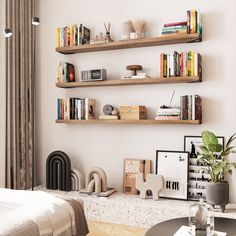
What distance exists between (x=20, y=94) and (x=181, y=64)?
74.4 inches

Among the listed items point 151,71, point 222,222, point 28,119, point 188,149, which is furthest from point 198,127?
point 28,119

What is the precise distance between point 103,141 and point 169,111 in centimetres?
89

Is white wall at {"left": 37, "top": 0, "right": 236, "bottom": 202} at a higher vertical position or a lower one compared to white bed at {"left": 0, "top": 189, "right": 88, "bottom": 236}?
higher

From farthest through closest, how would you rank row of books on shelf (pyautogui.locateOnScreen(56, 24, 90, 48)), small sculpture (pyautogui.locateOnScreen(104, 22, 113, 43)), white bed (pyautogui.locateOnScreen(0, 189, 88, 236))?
row of books on shelf (pyautogui.locateOnScreen(56, 24, 90, 48))
small sculpture (pyautogui.locateOnScreen(104, 22, 113, 43))
white bed (pyautogui.locateOnScreen(0, 189, 88, 236))

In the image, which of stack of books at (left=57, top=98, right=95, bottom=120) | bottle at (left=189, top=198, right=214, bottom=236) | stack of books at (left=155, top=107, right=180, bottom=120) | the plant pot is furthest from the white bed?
stack of books at (left=57, top=98, right=95, bottom=120)

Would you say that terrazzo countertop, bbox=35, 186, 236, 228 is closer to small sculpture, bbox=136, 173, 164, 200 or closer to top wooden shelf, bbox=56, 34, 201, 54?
small sculpture, bbox=136, 173, 164, 200

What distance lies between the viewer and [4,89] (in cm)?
368

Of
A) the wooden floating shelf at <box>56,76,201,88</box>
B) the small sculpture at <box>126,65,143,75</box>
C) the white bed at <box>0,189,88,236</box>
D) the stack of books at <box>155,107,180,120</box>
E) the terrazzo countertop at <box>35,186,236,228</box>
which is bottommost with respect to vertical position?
the terrazzo countertop at <box>35,186,236,228</box>

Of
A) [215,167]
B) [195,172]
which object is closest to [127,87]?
A: [195,172]

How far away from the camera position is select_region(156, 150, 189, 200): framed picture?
3348 millimetres

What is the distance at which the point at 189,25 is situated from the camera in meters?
3.27

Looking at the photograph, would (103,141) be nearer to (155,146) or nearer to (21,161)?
(155,146)

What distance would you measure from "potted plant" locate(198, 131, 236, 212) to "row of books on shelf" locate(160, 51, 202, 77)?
64 cm

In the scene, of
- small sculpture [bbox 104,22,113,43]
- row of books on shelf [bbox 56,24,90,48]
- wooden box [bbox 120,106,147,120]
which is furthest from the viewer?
row of books on shelf [bbox 56,24,90,48]
